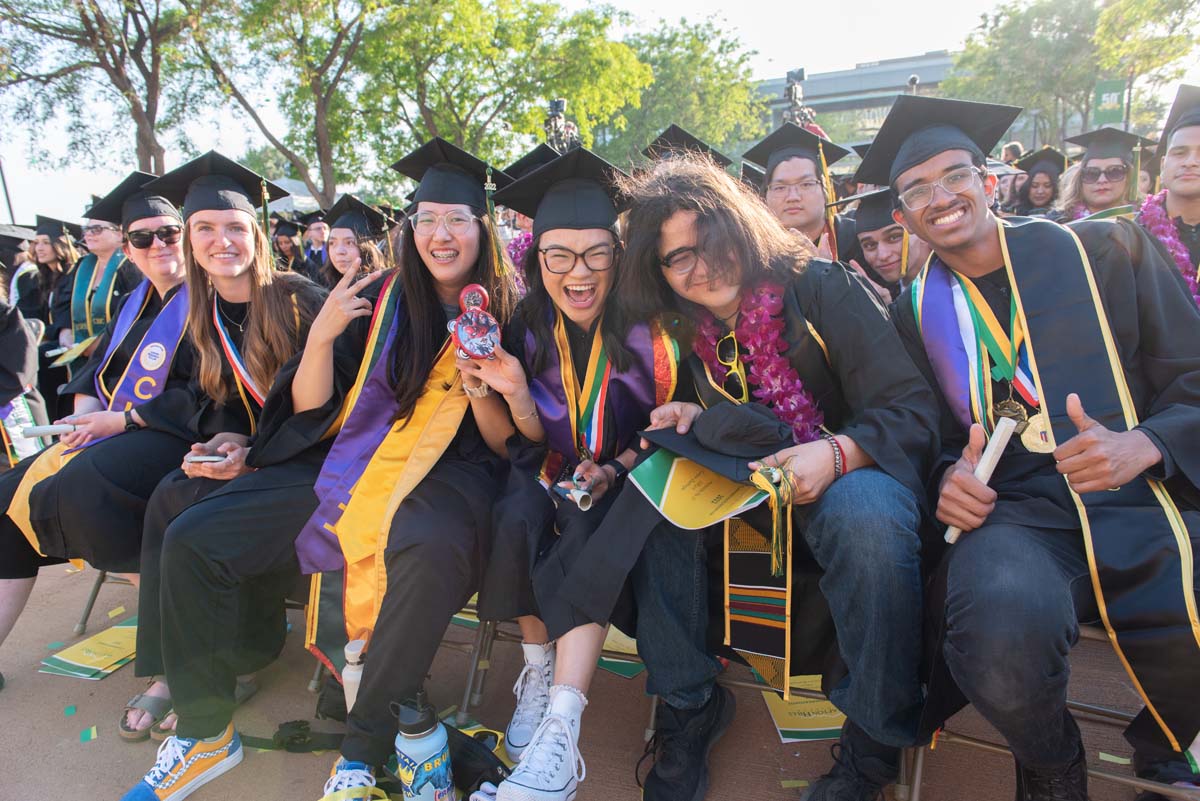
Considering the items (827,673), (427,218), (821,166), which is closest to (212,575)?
(427,218)

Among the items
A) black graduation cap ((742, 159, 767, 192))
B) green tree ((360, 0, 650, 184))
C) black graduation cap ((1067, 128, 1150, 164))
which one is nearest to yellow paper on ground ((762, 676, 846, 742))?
black graduation cap ((742, 159, 767, 192))

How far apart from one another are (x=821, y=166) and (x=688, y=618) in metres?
2.92

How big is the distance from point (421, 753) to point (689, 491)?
1.11 meters

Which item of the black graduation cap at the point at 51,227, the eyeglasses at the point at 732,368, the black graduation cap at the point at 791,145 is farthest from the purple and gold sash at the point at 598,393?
the black graduation cap at the point at 51,227

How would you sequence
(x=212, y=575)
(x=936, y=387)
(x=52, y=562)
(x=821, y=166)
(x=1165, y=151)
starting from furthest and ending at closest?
A: 1. (x=821, y=166)
2. (x=1165, y=151)
3. (x=52, y=562)
4. (x=212, y=575)
5. (x=936, y=387)

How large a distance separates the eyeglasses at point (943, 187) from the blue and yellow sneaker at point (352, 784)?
2.53 meters

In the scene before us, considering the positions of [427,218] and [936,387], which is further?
[427,218]

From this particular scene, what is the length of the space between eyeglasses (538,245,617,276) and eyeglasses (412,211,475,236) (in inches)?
16.3

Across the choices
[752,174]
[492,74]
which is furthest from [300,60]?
[752,174]

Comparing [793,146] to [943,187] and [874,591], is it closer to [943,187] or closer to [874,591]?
[943,187]

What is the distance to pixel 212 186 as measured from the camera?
3.07 metres

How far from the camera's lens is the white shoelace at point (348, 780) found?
82.2 inches

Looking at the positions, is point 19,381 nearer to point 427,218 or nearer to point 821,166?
point 427,218

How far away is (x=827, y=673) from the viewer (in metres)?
2.12
